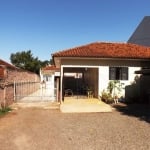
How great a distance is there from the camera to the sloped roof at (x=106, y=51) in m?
19.9

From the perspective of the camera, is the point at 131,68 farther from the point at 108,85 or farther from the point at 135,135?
the point at 135,135

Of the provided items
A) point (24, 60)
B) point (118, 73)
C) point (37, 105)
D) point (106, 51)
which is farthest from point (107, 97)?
point (24, 60)

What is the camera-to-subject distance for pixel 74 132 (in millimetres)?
10070

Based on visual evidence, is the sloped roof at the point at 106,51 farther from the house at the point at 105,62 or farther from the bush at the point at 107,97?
the bush at the point at 107,97

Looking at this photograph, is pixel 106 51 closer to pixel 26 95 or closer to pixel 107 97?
pixel 107 97

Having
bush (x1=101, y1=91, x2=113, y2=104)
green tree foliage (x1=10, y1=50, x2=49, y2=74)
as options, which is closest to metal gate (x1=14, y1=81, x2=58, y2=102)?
bush (x1=101, y1=91, x2=113, y2=104)

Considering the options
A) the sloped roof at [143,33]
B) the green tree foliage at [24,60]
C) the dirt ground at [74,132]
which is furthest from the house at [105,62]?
the green tree foliage at [24,60]

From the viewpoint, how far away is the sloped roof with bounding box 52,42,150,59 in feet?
65.4

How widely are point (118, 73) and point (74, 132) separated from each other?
11447 mm

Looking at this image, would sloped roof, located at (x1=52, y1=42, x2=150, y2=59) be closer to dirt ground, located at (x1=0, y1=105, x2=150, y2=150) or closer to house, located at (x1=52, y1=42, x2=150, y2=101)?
house, located at (x1=52, y1=42, x2=150, y2=101)

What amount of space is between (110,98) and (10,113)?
25.3ft

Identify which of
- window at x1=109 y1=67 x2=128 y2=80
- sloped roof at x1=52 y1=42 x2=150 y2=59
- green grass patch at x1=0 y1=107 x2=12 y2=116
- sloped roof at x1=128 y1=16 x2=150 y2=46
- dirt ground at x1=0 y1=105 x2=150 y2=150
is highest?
sloped roof at x1=128 y1=16 x2=150 y2=46

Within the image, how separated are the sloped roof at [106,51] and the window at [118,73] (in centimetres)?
111

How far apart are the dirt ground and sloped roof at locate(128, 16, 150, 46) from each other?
21.5 m
